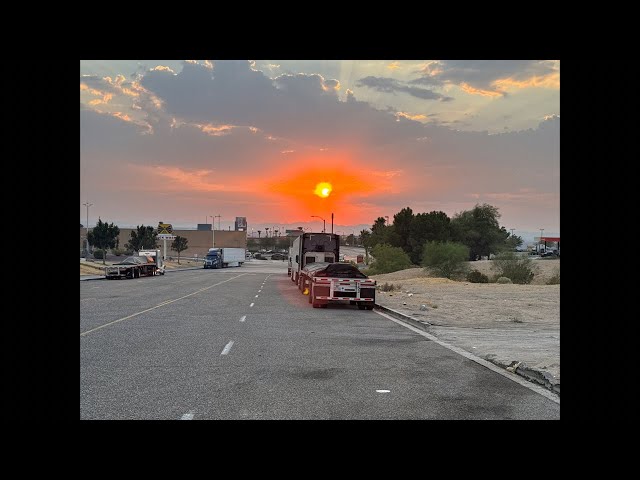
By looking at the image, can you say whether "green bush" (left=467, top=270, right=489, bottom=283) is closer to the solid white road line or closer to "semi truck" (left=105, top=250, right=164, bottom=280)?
"semi truck" (left=105, top=250, right=164, bottom=280)

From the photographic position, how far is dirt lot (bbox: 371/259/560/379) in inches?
516

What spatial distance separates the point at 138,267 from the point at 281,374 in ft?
143

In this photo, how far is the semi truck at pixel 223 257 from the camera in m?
85.7

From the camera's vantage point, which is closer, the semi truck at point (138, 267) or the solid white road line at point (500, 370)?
the solid white road line at point (500, 370)

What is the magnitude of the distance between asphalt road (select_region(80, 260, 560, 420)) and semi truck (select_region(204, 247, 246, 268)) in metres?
67.2

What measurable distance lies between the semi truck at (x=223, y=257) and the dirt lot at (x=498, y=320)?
51278 millimetres

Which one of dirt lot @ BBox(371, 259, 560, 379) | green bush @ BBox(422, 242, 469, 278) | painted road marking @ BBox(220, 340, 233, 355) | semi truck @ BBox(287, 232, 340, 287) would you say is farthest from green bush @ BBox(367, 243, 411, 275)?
painted road marking @ BBox(220, 340, 233, 355)

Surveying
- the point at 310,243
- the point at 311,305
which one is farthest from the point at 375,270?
the point at 311,305

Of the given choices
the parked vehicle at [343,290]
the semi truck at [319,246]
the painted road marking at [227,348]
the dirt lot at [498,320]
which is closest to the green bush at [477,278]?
the dirt lot at [498,320]

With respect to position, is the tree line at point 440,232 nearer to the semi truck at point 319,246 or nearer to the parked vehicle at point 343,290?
the semi truck at point 319,246

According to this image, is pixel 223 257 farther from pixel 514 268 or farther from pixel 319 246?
pixel 319 246

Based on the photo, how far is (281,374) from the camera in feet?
33.8
